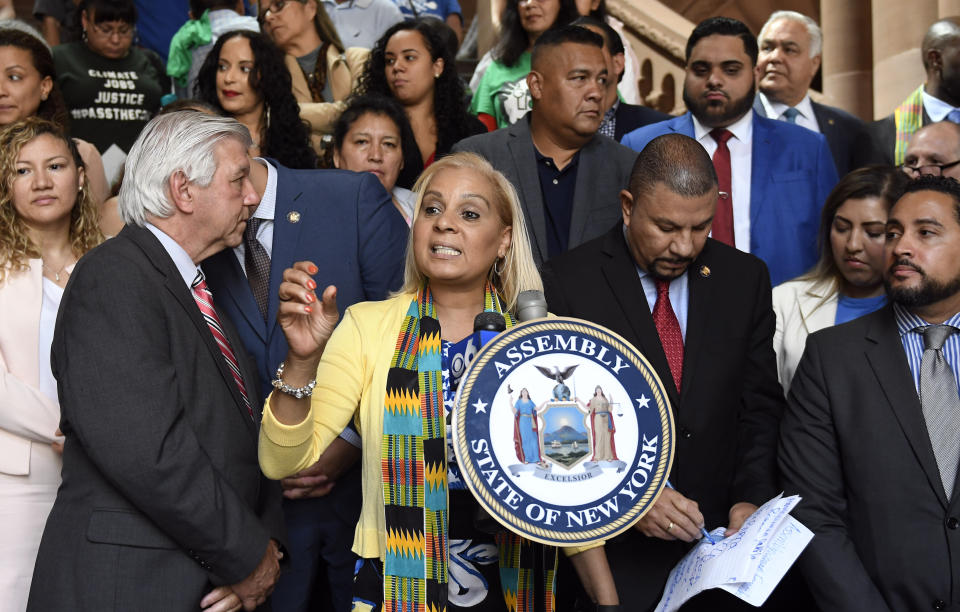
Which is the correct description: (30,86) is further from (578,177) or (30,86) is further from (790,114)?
(790,114)

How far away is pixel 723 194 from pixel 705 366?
5.01 ft

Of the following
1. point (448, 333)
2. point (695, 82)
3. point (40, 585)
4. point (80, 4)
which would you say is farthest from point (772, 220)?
point (80, 4)

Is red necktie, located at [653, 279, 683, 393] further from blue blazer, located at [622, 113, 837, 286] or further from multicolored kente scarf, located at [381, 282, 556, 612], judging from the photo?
blue blazer, located at [622, 113, 837, 286]

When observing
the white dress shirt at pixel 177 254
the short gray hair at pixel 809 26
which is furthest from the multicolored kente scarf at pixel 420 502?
the short gray hair at pixel 809 26

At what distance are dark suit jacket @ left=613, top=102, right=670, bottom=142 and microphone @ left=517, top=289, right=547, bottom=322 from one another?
3.14 metres

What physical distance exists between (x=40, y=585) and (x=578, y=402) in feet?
4.62

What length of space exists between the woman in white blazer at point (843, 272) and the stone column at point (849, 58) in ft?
17.5

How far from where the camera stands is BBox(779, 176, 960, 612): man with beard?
3.22 m

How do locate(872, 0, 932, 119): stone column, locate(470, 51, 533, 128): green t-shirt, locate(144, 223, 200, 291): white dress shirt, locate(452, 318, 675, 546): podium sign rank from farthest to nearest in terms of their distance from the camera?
locate(872, 0, 932, 119): stone column
locate(470, 51, 533, 128): green t-shirt
locate(144, 223, 200, 291): white dress shirt
locate(452, 318, 675, 546): podium sign

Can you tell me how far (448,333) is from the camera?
308cm

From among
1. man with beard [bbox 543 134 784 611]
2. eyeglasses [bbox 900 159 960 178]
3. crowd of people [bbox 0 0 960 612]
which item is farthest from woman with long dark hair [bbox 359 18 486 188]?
eyeglasses [bbox 900 159 960 178]

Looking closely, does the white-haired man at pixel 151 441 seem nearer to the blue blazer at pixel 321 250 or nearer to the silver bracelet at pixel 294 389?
the silver bracelet at pixel 294 389

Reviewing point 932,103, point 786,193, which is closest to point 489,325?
point 786,193

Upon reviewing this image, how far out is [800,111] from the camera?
6.12 meters
